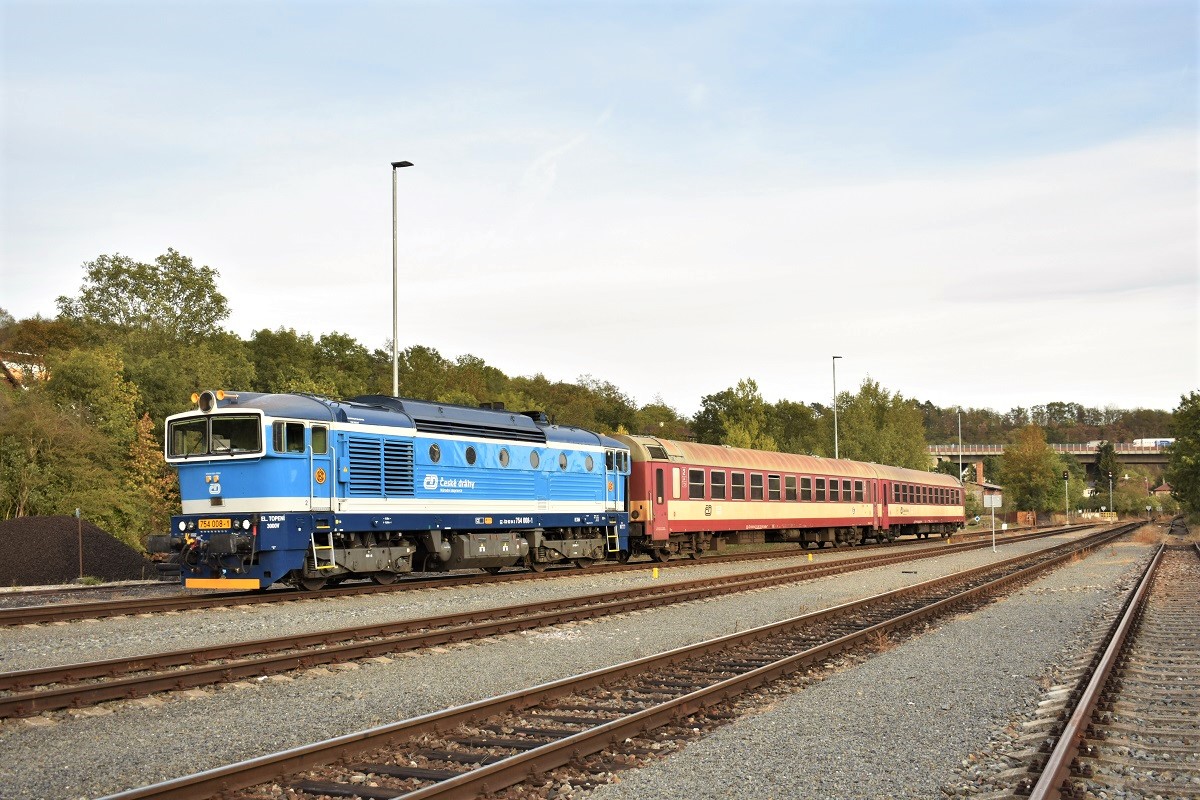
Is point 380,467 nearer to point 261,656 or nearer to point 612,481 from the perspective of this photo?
point 261,656

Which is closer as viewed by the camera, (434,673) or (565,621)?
(434,673)

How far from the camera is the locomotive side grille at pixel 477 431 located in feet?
72.2

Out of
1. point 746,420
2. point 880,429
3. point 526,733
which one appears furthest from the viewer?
point 880,429

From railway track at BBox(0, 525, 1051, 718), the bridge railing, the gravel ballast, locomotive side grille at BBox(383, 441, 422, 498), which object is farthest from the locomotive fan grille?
the bridge railing

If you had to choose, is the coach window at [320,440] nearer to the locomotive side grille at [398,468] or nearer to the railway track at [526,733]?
the locomotive side grille at [398,468]

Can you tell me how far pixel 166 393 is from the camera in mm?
51312

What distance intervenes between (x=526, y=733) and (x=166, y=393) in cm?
4742

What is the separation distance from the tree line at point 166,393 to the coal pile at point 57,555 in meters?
8.51

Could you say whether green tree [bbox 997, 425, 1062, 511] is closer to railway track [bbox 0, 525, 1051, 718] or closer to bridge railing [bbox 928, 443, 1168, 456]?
bridge railing [bbox 928, 443, 1168, 456]

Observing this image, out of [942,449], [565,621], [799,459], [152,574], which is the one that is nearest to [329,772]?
[565,621]

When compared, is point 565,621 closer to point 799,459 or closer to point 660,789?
point 660,789

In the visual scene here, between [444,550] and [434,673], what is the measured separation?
10366mm

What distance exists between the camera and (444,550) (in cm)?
2228

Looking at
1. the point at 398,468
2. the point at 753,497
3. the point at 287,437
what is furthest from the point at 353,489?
the point at 753,497
